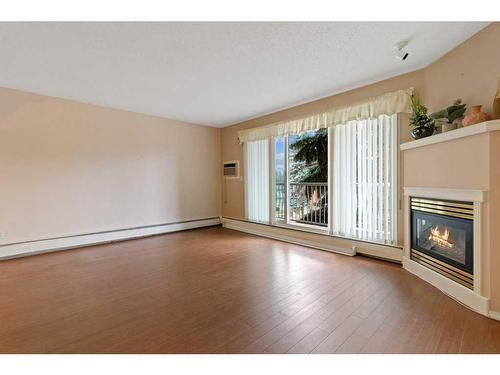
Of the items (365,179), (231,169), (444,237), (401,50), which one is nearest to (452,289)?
(444,237)

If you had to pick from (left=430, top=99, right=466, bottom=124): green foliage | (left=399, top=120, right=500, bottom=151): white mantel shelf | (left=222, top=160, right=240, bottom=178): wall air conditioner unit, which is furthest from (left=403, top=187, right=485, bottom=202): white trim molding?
(left=222, top=160, right=240, bottom=178): wall air conditioner unit

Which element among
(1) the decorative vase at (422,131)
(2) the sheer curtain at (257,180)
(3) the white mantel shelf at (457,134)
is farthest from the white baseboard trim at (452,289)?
(2) the sheer curtain at (257,180)

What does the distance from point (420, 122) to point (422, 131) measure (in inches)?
4.4

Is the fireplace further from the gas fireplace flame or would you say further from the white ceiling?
the white ceiling

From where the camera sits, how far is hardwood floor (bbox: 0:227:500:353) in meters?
1.67

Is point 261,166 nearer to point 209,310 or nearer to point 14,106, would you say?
point 209,310

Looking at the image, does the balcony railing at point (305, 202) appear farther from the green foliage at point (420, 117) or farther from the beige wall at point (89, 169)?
the beige wall at point (89, 169)

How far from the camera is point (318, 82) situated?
3.40 metres

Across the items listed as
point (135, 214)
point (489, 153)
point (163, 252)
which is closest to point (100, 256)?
point (163, 252)

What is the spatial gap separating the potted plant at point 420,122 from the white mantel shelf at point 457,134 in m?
0.11

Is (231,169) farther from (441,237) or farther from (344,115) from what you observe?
(441,237)

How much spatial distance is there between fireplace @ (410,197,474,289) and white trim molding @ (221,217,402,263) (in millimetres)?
400

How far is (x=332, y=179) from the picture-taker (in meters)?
3.96

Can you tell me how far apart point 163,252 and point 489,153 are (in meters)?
4.17
